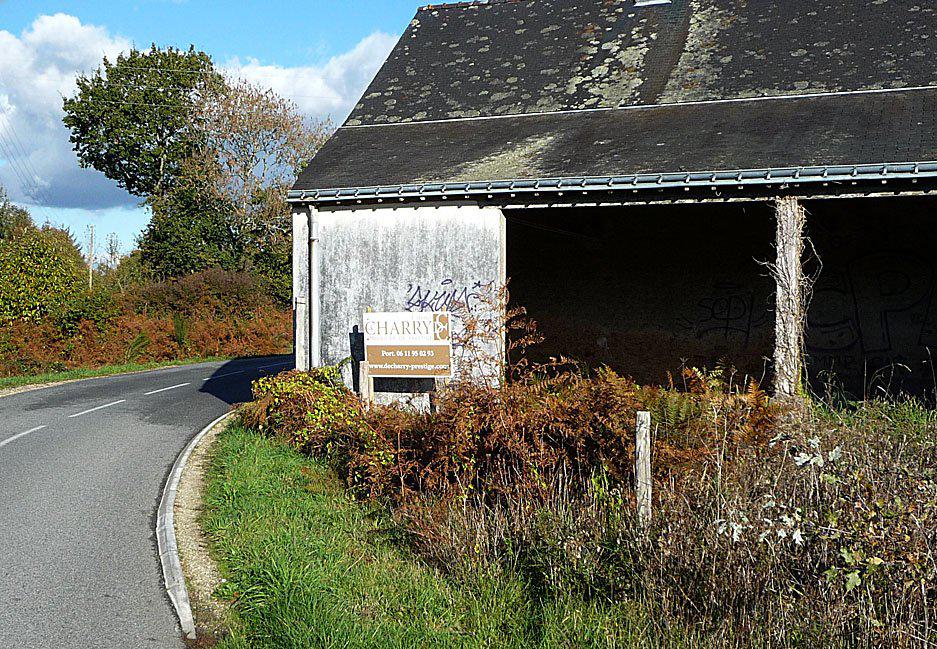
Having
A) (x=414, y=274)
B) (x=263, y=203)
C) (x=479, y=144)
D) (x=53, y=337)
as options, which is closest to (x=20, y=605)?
(x=414, y=274)

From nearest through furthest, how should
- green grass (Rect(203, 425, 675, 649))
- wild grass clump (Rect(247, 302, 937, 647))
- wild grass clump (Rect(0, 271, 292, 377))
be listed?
1. wild grass clump (Rect(247, 302, 937, 647))
2. green grass (Rect(203, 425, 675, 649))
3. wild grass clump (Rect(0, 271, 292, 377))

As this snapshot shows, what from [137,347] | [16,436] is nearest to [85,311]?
[137,347]

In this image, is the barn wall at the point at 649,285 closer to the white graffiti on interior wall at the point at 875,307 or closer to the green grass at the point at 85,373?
the white graffiti on interior wall at the point at 875,307

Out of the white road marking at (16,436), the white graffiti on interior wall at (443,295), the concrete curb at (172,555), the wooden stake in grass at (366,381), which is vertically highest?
the white graffiti on interior wall at (443,295)

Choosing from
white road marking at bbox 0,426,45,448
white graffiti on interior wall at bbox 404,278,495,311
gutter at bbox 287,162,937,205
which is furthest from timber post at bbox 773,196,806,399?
white road marking at bbox 0,426,45,448

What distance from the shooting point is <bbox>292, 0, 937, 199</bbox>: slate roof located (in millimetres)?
10258

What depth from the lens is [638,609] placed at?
5051 millimetres

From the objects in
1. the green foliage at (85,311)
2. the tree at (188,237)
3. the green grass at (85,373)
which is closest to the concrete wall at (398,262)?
the green grass at (85,373)

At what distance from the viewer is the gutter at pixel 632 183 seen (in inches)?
342

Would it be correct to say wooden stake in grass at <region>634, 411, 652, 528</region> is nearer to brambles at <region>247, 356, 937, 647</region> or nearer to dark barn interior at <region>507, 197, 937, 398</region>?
brambles at <region>247, 356, 937, 647</region>

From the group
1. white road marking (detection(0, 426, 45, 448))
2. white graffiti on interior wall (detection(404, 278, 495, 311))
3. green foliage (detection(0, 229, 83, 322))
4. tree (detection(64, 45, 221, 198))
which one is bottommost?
white road marking (detection(0, 426, 45, 448))

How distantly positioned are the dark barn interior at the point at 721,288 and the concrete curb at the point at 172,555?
5841mm

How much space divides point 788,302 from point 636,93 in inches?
207

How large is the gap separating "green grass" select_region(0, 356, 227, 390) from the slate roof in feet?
38.4
